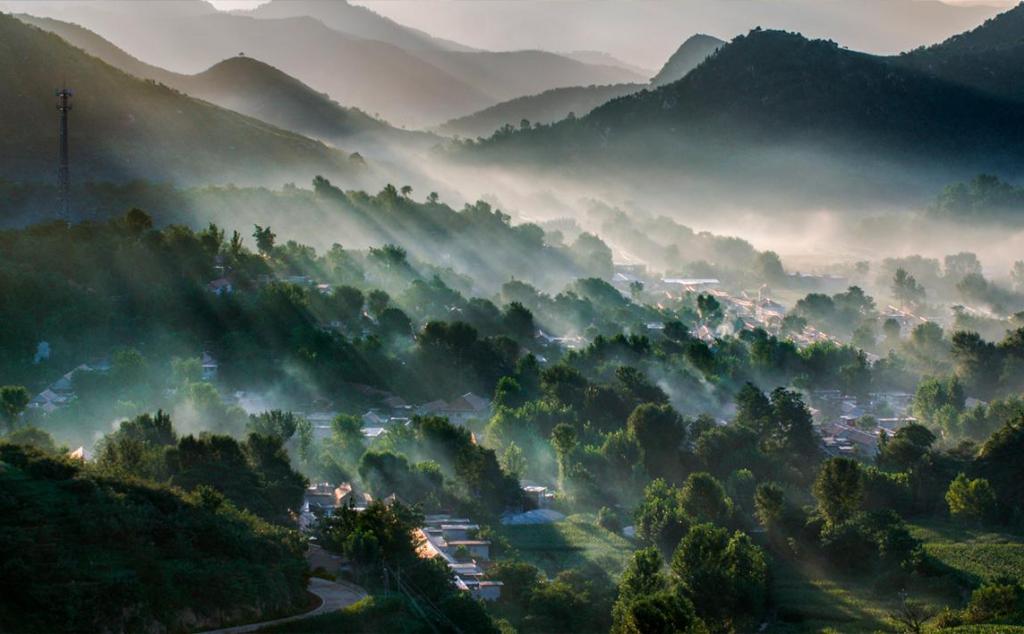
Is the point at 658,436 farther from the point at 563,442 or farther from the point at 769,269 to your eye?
the point at 769,269

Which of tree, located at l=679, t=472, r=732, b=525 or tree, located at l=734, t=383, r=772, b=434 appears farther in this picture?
tree, located at l=734, t=383, r=772, b=434

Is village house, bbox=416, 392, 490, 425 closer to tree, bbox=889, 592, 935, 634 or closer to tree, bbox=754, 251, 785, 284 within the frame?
tree, bbox=889, 592, 935, 634

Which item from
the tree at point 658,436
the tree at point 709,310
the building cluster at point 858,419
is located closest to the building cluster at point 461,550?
the tree at point 658,436

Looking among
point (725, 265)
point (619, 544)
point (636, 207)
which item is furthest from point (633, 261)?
point (619, 544)

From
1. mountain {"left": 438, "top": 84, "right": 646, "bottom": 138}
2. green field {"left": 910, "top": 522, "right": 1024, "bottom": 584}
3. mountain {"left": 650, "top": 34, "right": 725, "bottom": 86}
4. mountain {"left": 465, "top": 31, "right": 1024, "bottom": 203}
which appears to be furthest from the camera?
mountain {"left": 438, "top": 84, "right": 646, "bottom": 138}

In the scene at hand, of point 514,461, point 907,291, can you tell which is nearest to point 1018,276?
point 907,291

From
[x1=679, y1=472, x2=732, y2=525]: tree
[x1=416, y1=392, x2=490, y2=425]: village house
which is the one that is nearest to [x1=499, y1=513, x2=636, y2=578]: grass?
[x1=679, y1=472, x2=732, y2=525]: tree
